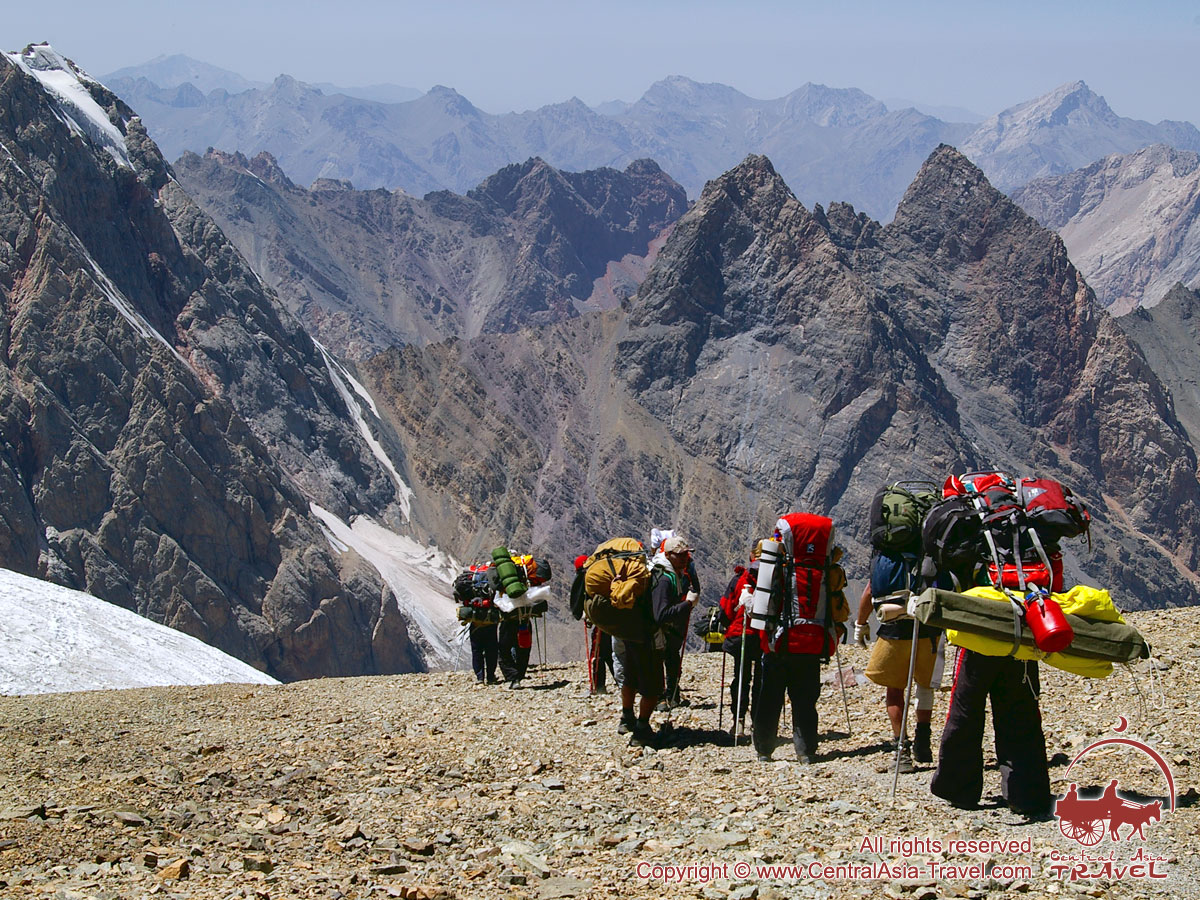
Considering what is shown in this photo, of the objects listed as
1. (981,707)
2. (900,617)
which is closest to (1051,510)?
(981,707)

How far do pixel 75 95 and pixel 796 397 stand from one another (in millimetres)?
74071

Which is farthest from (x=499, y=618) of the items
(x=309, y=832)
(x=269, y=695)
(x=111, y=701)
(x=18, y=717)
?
(x=309, y=832)

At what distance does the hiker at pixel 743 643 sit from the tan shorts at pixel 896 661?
104 centimetres

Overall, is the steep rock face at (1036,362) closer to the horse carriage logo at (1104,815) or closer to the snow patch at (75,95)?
the snow patch at (75,95)

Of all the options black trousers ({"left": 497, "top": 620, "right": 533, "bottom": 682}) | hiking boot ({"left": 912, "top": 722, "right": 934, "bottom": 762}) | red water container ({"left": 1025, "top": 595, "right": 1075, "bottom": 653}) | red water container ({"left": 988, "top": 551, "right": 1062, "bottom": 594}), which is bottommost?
hiking boot ({"left": 912, "top": 722, "right": 934, "bottom": 762})

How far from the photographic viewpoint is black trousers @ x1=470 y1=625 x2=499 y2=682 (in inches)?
633

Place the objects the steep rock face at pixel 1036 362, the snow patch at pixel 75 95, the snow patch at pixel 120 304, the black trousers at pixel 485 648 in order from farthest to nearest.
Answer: the steep rock face at pixel 1036 362
the snow patch at pixel 75 95
the snow patch at pixel 120 304
the black trousers at pixel 485 648

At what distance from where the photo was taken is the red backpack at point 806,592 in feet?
33.3

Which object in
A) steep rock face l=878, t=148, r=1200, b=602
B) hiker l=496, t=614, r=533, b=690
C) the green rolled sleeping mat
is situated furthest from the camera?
steep rock face l=878, t=148, r=1200, b=602

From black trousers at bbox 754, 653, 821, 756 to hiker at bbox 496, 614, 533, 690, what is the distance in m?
5.88

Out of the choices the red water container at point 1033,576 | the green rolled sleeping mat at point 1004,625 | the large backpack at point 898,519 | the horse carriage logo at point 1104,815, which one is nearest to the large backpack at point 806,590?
the large backpack at point 898,519

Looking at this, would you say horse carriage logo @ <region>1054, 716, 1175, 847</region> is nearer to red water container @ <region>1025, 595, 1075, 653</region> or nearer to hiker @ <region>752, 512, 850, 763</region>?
red water container @ <region>1025, 595, 1075, 653</region>

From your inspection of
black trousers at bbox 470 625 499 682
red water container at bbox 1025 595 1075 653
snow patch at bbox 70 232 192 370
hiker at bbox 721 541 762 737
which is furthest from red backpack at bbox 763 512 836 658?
snow patch at bbox 70 232 192 370

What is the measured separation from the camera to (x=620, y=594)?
11047 mm
